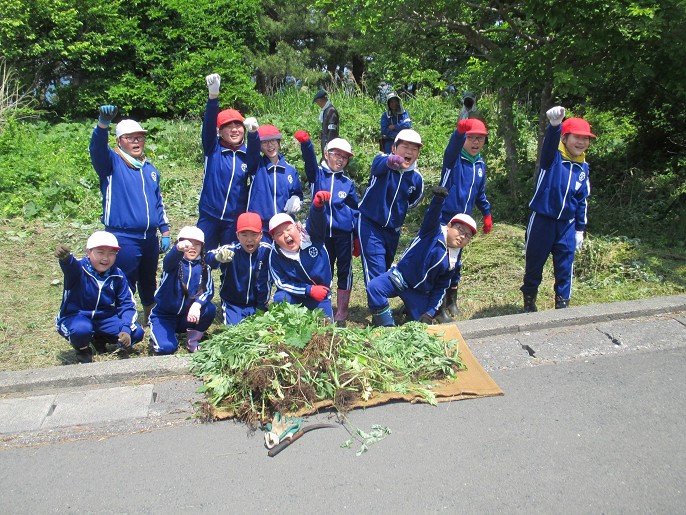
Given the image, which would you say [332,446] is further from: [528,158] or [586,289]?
[528,158]

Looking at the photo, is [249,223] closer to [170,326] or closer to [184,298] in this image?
[184,298]

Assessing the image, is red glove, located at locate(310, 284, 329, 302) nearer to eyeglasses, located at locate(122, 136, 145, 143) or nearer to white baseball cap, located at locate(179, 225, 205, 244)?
white baseball cap, located at locate(179, 225, 205, 244)

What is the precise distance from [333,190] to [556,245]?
1.98 m

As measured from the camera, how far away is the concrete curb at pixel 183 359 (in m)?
4.33

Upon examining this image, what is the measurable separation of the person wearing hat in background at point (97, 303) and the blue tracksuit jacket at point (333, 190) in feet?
5.57

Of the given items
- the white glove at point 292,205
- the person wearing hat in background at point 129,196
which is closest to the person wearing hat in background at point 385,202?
the white glove at point 292,205

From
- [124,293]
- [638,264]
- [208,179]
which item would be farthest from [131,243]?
[638,264]

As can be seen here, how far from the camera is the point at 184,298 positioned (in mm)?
5125

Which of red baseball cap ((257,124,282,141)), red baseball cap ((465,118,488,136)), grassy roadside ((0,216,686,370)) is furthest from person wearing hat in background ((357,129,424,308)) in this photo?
Result: red baseball cap ((257,124,282,141))

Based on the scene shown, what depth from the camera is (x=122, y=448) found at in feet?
12.0

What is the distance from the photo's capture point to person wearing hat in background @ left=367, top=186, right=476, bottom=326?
17.2ft

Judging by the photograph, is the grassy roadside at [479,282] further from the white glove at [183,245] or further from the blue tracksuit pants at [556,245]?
the white glove at [183,245]

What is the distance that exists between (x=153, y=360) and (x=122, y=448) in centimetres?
97

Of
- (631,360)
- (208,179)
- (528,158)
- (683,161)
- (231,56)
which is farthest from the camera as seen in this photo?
(231,56)
